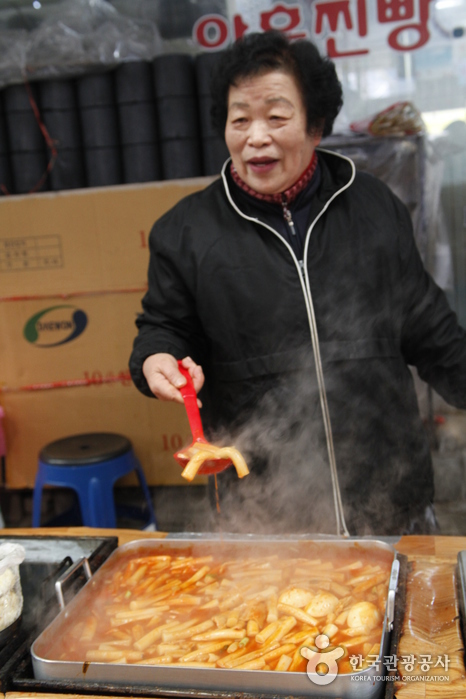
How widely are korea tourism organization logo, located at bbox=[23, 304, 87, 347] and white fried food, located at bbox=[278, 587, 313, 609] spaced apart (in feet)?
9.48

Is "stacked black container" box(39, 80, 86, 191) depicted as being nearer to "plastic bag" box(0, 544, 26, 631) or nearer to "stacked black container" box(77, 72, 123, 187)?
"stacked black container" box(77, 72, 123, 187)

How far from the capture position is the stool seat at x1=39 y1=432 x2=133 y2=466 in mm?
3434

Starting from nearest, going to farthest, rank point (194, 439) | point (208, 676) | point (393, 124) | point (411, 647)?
point (208, 676), point (411, 647), point (194, 439), point (393, 124)

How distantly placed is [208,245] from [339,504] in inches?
38.9

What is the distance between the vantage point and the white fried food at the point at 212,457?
61.2 inches

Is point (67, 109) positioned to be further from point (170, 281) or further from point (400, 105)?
point (170, 281)

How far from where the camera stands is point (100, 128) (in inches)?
158

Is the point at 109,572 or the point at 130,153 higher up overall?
the point at 130,153

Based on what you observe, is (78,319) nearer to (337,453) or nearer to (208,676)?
(337,453)

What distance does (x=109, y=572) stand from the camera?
1732 mm

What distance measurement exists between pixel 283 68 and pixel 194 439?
Result: 1245mm

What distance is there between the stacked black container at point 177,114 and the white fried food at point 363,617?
3.09m

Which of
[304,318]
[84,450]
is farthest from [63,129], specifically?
[304,318]

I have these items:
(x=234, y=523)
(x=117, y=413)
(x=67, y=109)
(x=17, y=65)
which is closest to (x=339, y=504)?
(x=234, y=523)
